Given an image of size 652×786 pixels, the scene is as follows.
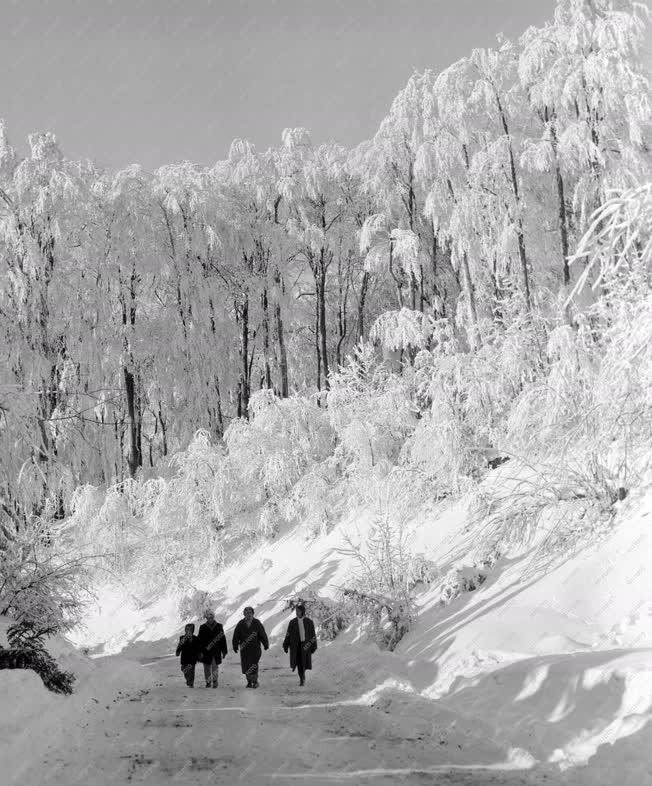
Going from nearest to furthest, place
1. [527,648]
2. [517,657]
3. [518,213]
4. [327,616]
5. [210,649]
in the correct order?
1. [517,657]
2. [527,648]
3. [210,649]
4. [327,616]
5. [518,213]

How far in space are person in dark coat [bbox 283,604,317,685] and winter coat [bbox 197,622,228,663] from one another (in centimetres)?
120

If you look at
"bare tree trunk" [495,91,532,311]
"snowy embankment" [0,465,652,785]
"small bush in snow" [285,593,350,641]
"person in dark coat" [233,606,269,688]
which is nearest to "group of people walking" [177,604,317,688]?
"person in dark coat" [233,606,269,688]

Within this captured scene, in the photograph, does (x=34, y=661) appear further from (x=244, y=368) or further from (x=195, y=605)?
(x=244, y=368)

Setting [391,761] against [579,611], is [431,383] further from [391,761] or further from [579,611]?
[391,761]

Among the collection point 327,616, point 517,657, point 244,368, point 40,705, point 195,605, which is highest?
point 244,368

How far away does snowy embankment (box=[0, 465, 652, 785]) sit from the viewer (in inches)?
215

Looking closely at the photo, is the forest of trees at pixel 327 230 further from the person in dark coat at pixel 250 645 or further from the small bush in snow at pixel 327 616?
the small bush in snow at pixel 327 616

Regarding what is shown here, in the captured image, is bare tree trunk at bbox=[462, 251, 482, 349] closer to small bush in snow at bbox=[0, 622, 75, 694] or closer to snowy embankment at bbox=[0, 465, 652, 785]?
snowy embankment at bbox=[0, 465, 652, 785]

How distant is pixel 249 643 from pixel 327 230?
764 inches

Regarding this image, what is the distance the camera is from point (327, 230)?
2655 centimetres

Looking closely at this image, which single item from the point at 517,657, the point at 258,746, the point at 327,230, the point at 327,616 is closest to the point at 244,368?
the point at 327,230

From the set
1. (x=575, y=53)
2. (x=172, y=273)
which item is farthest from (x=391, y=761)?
(x=172, y=273)

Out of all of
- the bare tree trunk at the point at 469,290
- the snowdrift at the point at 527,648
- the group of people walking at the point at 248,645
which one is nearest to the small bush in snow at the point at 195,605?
the snowdrift at the point at 527,648

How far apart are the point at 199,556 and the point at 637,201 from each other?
1739 centimetres
